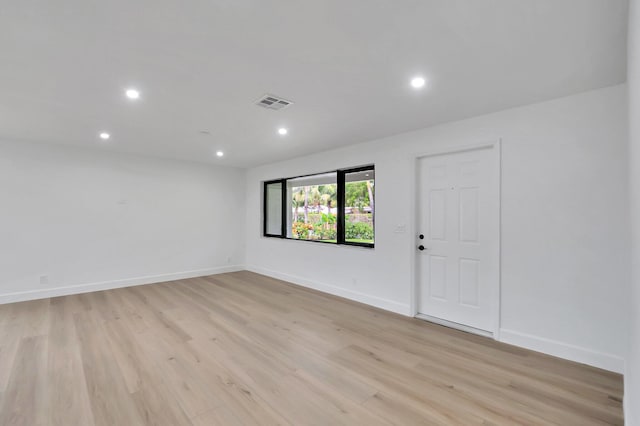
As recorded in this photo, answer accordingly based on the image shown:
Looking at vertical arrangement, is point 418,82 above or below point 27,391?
above

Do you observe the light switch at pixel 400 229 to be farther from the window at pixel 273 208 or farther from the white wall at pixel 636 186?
the window at pixel 273 208

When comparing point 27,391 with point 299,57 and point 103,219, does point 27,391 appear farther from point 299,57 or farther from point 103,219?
point 103,219

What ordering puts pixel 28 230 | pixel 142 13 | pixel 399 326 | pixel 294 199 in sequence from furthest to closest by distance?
pixel 294 199, pixel 28 230, pixel 399 326, pixel 142 13

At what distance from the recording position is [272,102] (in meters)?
2.95

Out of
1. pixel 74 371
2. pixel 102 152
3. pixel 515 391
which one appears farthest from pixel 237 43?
pixel 102 152

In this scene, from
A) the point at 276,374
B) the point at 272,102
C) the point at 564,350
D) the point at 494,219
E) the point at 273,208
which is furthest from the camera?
the point at 273,208

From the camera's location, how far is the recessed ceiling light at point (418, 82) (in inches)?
96.3

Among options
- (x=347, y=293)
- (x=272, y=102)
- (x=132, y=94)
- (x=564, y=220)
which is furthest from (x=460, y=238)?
(x=132, y=94)

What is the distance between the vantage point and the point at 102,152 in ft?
17.1

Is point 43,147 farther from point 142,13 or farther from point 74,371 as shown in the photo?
point 142,13

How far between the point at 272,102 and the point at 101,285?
4.71 meters

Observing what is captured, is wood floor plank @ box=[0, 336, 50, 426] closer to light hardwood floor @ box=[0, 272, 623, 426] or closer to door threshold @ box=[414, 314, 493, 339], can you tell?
light hardwood floor @ box=[0, 272, 623, 426]

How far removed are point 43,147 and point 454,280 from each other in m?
6.51

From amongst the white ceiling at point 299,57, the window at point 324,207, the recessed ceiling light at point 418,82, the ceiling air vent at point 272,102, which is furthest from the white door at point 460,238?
the ceiling air vent at point 272,102
